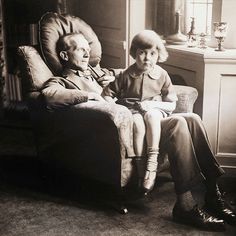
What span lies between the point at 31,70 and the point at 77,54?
0.28 m

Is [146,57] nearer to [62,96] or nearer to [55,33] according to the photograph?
[62,96]

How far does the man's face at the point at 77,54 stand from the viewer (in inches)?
102

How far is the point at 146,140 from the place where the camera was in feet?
7.50

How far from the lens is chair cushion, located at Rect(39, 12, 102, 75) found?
265 centimetres

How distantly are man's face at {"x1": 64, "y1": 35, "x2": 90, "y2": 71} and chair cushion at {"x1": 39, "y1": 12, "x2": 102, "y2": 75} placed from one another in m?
0.10

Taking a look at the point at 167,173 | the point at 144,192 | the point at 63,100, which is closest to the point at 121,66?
the point at 167,173

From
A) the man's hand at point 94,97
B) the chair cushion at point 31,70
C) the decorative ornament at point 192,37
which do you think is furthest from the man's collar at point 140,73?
the decorative ornament at point 192,37

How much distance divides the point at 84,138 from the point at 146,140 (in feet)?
1.16

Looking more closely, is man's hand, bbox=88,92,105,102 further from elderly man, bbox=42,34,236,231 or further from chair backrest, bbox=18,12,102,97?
chair backrest, bbox=18,12,102,97

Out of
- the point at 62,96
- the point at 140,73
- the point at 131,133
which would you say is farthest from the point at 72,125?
the point at 140,73

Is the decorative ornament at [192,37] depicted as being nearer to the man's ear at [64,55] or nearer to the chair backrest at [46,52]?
the chair backrest at [46,52]

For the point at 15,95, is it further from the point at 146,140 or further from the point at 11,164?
the point at 146,140

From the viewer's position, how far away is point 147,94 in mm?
2480

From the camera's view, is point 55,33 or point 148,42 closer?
point 148,42
